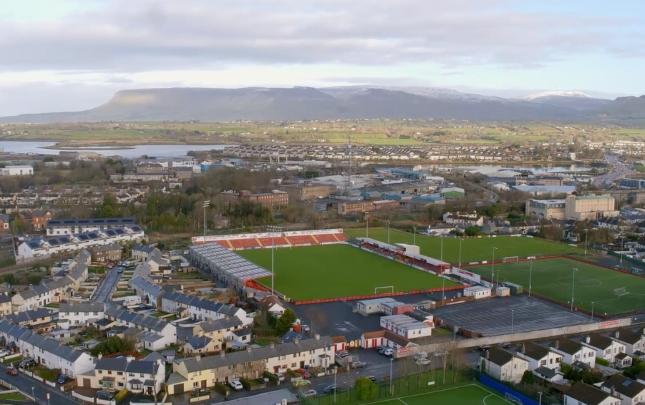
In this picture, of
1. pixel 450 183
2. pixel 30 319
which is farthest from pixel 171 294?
pixel 450 183

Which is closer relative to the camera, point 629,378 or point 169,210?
point 629,378

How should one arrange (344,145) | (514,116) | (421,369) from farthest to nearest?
(514,116), (344,145), (421,369)

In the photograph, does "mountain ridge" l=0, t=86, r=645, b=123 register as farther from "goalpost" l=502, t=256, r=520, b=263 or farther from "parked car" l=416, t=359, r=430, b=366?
"parked car" l=416, t=359, r=430, b=366

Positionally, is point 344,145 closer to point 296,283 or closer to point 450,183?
point 450,183

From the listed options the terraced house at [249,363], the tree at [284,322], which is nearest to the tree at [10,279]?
the tree at [284,322]

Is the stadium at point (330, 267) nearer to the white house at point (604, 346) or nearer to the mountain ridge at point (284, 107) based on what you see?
the white house at point (604, 346)
